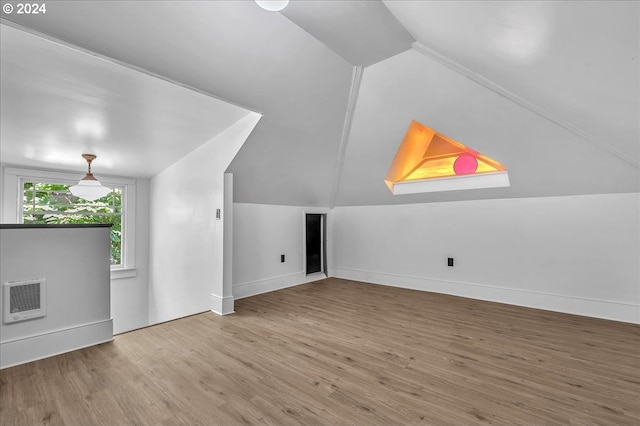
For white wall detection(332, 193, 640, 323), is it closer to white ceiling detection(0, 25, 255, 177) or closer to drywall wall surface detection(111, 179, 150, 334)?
white ceiling detection(0, 25, 255, 177)

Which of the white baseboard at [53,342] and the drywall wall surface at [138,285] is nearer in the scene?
the white baseboard at [53,342]

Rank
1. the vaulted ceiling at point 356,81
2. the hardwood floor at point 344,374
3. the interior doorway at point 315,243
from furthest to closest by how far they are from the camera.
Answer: the interior doorway at point 315,243 → the vaulted ceiling at point 356,81 → the hardwood floor at point 344,374

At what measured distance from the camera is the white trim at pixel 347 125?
2.96 meters

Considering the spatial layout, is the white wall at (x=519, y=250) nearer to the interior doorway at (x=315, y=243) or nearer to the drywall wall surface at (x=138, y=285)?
the interior doorway at (x=315, y=243)

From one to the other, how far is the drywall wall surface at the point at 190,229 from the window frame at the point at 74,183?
304mm

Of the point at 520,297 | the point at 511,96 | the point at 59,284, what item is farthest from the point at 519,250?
the point at 59,284

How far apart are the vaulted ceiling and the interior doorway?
4.71 ft

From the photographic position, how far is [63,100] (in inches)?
91.2

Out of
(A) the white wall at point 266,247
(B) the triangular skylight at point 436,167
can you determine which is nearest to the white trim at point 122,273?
(A) the white wall at point 266,247

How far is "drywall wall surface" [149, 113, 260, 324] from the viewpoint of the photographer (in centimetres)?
331

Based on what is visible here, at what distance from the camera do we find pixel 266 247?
14.2ft

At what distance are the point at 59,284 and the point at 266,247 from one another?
2411 millimetres

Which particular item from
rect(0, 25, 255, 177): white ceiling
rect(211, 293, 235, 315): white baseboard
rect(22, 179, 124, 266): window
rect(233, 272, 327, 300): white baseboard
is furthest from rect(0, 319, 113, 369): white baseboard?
rect(0, 25, 255, 177): white ceiling

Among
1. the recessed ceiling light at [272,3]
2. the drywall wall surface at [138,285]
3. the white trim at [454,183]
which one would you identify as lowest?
the drywall wall surface at [138,285]
